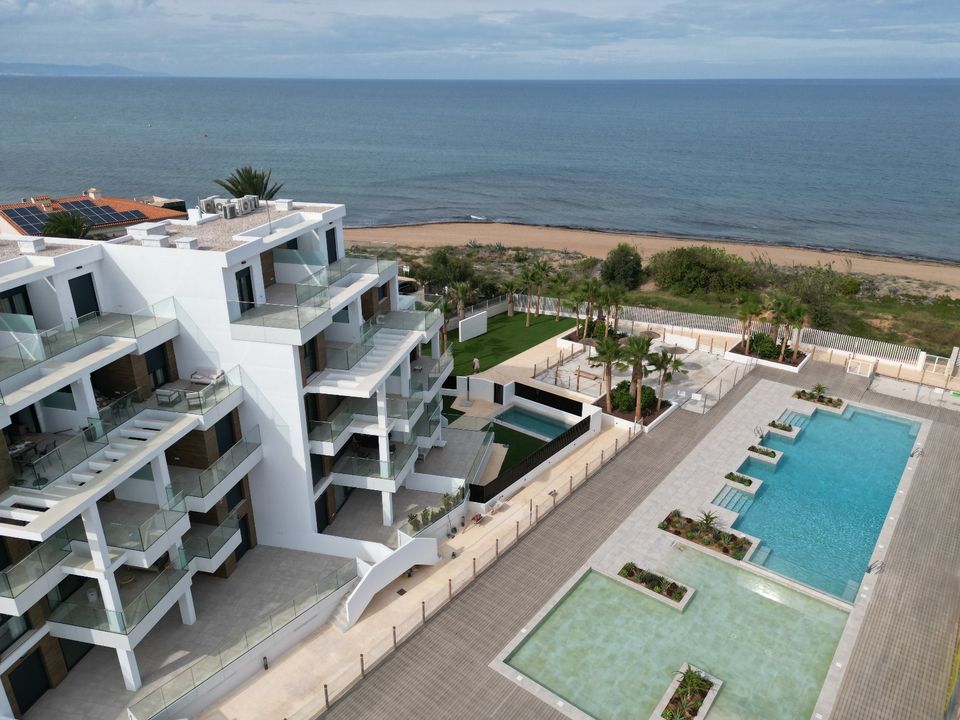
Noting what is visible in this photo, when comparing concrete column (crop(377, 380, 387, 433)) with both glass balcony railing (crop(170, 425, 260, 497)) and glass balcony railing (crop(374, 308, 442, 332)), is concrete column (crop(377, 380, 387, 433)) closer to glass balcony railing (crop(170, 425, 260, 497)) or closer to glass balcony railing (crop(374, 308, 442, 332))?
glass balcony railing (crop(374, 308, 442, 332))

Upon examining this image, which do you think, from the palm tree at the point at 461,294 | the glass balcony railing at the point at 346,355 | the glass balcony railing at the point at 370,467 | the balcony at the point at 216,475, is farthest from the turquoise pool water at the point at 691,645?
the palm tree at the point at 461,294

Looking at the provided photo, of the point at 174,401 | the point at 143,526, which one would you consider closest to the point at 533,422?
the point at 174,401

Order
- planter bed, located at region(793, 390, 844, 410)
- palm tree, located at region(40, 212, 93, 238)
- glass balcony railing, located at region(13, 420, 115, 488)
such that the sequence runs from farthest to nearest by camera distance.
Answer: palm tree, located at region(40, 212, 93, 238)
planter bed, located at region(793, 390, 844, 410)
glass balcony railing, located at region(13, 420, 115, 488)

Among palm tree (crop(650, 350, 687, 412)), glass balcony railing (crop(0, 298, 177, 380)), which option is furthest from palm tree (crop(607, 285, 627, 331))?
glass balcony railing (crop(0, 298, 177, 380))

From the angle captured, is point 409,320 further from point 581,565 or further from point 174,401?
point 581,565

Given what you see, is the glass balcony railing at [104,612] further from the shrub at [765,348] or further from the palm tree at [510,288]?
the shrub at [765,348]

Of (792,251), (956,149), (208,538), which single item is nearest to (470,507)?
(208,538)
